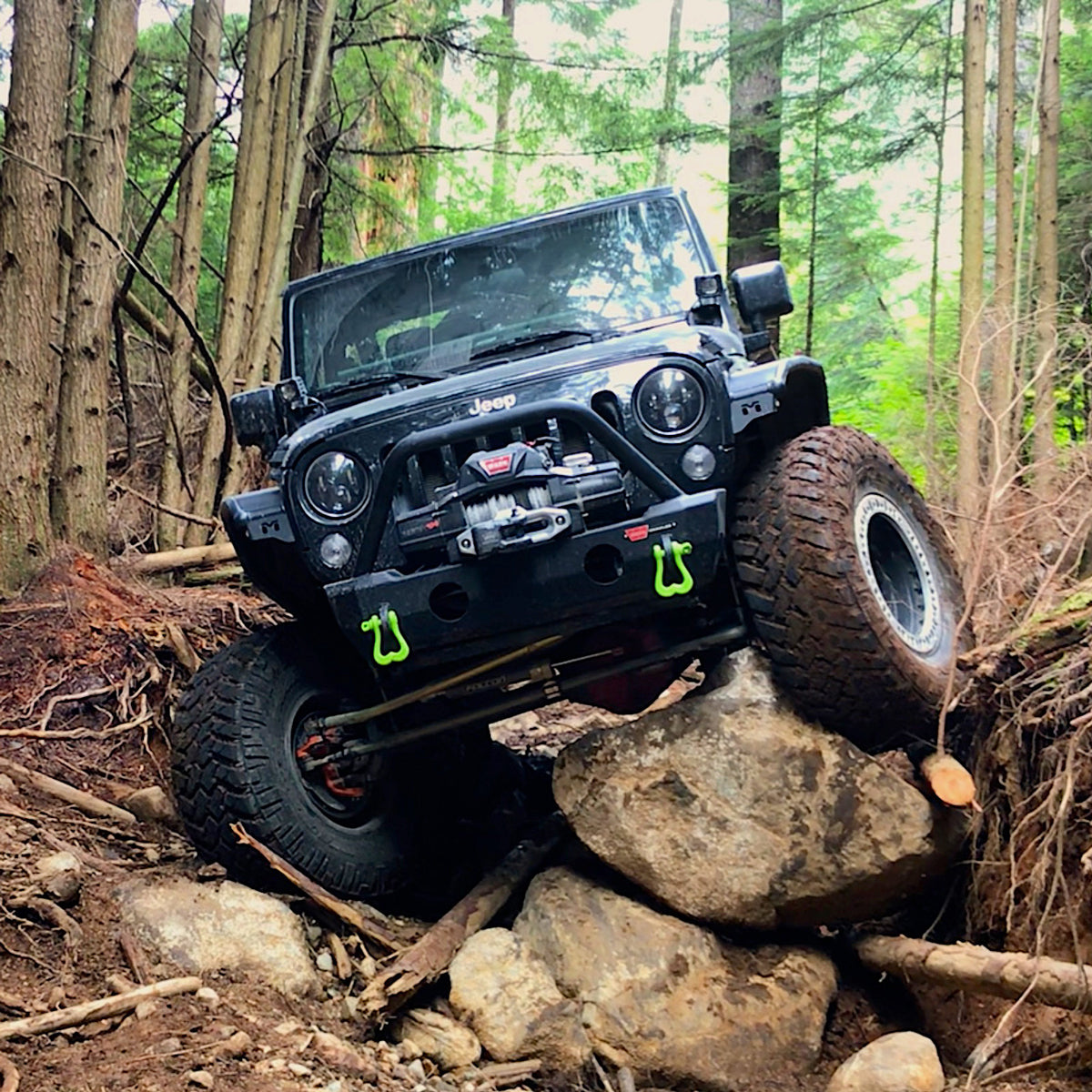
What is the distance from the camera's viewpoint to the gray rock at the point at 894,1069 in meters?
3.33

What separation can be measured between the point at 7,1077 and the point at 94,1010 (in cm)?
42

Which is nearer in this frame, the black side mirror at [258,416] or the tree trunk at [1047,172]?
the black side mirror at [258,416]

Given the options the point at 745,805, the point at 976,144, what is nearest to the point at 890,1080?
the point at 745,805

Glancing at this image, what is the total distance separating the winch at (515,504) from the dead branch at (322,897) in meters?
1.15

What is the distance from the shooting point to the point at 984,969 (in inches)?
138

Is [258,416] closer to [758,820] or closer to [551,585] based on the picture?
[551,585]

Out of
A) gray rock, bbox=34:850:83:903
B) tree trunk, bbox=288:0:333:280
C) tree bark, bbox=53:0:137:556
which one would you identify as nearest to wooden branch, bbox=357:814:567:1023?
gray rock, bbox=34:850:83:903

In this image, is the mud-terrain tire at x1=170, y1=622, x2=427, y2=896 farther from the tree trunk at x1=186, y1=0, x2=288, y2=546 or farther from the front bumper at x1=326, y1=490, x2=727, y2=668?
the tree trunk at x1=186, y1=0, x2=288, y2=546

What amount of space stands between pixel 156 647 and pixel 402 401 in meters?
2.17

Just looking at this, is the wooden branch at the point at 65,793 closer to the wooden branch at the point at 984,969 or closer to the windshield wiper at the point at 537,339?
the windshield wiper at the point at 537,339

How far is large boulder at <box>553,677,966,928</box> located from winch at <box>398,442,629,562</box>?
2.92ft

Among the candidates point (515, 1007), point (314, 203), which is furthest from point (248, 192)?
point (515, 1007)

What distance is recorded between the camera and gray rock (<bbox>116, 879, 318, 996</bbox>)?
3.55m

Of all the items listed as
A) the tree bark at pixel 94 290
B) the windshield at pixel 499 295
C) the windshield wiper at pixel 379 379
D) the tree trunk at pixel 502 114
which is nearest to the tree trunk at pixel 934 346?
the windshield at pixel 499 295
